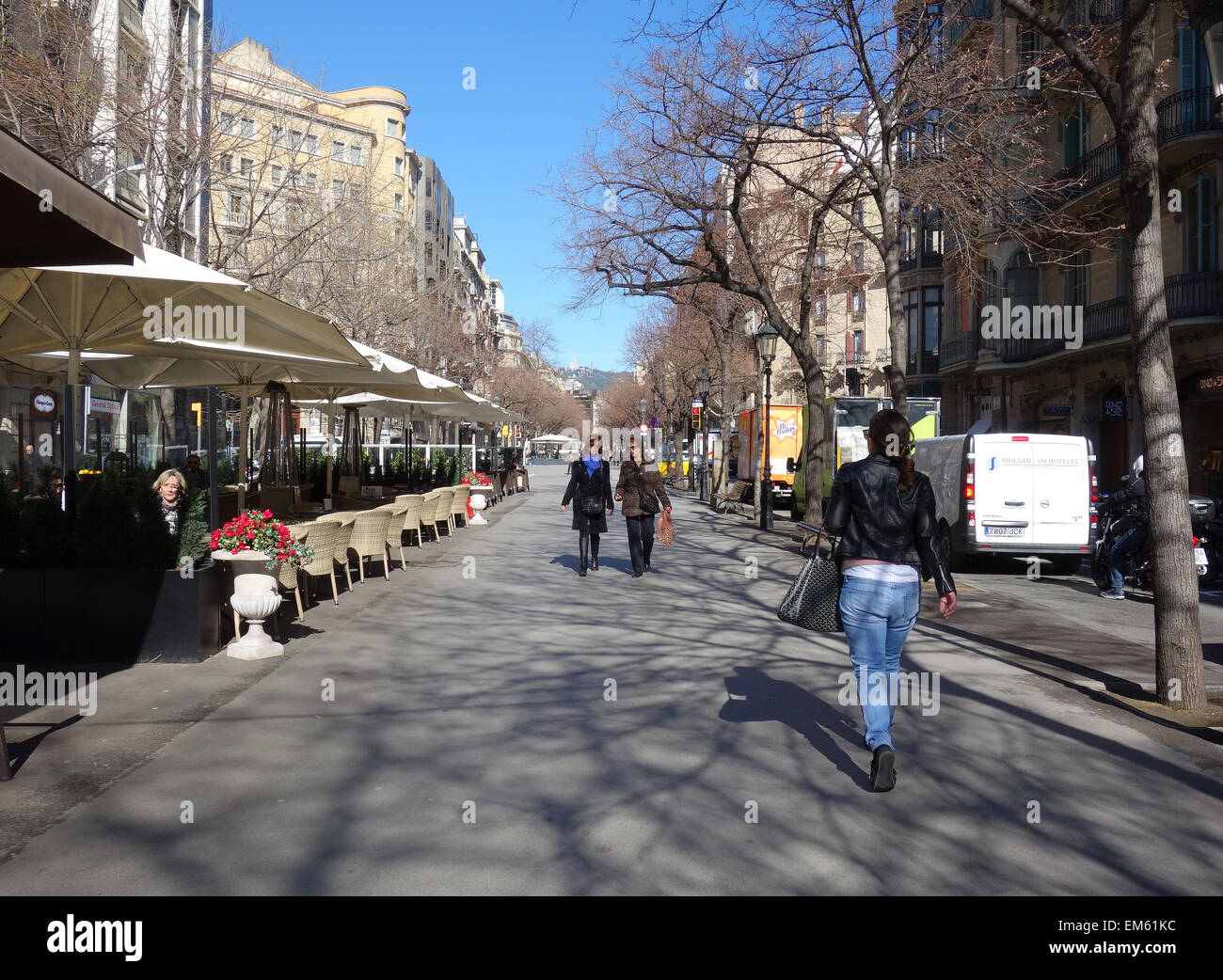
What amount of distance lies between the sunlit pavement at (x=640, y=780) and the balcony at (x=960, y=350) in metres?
26.4

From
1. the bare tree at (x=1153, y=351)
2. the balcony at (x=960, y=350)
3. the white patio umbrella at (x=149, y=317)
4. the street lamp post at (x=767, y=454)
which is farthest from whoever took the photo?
the balcony at (x=960, y=350)

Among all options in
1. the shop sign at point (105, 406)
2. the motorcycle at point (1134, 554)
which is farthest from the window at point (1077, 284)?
the shop sign at point (105, 406)

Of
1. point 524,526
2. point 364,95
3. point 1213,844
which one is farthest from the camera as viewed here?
point 364,95

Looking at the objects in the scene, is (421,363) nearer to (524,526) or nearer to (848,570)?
(524,526)

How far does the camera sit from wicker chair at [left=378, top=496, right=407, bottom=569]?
14.4 meters

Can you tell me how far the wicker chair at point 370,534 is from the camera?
13.0m

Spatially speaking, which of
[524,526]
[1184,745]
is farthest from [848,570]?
[524,526]

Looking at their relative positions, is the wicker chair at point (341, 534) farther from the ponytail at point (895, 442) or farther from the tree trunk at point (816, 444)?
the tree trunk at point (816, 444)

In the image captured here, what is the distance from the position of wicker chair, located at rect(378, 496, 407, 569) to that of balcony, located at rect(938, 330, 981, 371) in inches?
947

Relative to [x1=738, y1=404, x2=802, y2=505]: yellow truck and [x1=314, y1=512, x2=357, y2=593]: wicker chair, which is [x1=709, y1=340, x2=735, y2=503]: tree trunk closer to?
[x1=738, y1=404, x2=802, y2=505]: yellow truck

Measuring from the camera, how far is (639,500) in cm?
1450

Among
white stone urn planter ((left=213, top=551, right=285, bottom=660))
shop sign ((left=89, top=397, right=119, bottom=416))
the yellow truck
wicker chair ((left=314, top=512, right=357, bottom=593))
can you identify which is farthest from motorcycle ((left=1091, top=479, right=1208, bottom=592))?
shop sign ((left=89, top=397, right=119, bottom=416))
